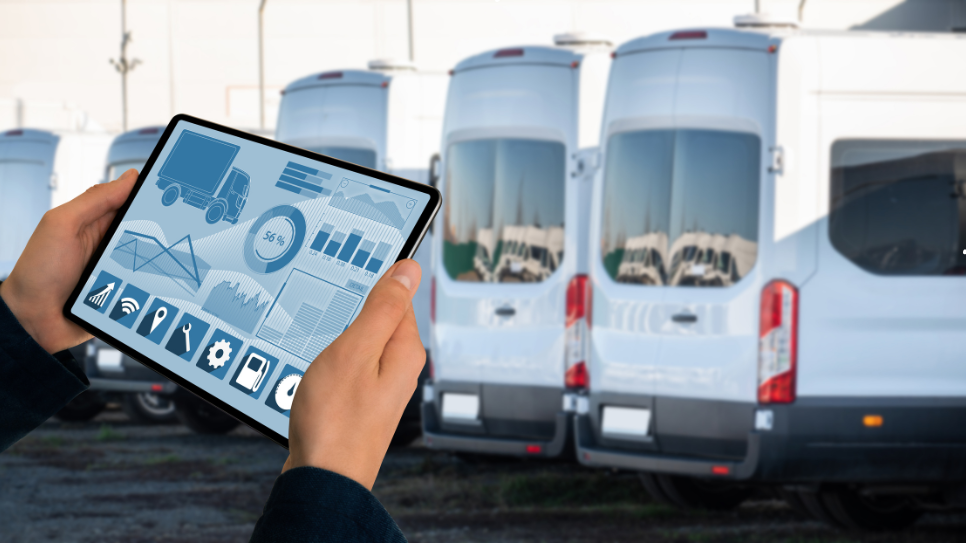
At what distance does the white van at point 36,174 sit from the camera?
12156 millimetres

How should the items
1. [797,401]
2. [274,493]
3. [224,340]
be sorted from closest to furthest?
[274,493], [224,340], [797,401]

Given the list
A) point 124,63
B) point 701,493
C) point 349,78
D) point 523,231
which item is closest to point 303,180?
point 523,231

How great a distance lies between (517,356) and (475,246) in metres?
0.89

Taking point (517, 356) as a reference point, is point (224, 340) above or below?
above

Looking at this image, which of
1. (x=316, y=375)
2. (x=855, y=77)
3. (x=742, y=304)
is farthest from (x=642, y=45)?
(x=316, y=375)

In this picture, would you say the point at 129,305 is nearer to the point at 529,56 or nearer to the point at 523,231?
the point at 523,231

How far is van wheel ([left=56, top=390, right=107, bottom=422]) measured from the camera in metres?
13.3

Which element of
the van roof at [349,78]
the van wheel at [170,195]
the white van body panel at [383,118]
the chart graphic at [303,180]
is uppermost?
the van roof at [349,78]

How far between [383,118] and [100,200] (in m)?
7.45

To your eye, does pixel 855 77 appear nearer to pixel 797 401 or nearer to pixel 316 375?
pixel 797 401

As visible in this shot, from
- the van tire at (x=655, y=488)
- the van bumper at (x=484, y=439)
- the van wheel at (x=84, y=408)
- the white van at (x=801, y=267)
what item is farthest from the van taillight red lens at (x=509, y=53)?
the van wheel at (x=84, y=408)

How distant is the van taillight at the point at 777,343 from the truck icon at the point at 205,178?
4.43 meters

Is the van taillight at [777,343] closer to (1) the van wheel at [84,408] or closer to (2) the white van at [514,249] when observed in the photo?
(2) the white van at [514,249]

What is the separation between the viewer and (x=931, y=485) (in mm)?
6184
